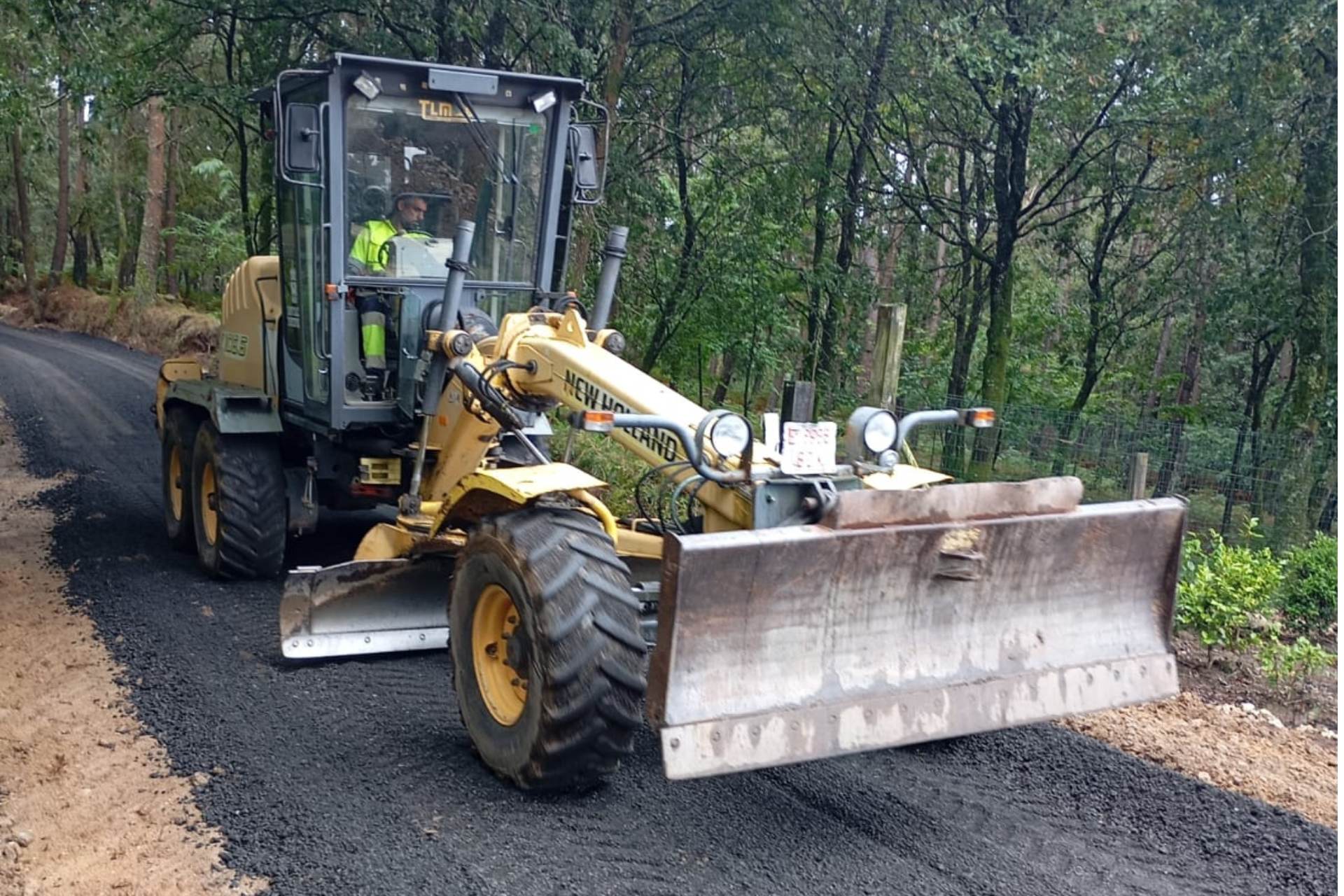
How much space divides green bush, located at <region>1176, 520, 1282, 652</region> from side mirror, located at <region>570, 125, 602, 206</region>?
4036 millimetres

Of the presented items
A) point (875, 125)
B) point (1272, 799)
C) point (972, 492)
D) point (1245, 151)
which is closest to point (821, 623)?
point (972, 492)

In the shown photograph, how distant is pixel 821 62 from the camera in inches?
559

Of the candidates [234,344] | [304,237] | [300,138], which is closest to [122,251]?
[234,344]

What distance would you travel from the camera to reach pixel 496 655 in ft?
16.3

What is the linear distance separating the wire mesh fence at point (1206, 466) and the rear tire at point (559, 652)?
6.81m

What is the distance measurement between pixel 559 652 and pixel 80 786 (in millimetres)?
2081

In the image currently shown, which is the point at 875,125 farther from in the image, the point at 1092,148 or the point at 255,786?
the point at 255,786

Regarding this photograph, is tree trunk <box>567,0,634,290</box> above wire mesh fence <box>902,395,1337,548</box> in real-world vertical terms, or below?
above

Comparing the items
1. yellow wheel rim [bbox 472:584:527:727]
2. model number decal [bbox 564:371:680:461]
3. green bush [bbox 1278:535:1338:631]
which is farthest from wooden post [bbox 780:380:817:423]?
green bush [bbox 1278:535:1338:631]

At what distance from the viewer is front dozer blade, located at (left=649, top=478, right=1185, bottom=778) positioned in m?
4.04

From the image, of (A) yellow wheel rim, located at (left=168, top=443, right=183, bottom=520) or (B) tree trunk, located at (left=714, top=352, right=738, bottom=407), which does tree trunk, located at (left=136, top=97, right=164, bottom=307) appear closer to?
(B) tree trunk, located at (left=714, top=352, right=738, bottom=407)

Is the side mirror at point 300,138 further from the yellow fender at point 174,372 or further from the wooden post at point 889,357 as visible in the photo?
the wooden post at point 889,357

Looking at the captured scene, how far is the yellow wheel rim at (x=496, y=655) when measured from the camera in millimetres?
4836

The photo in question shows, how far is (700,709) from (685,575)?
0.46 m
